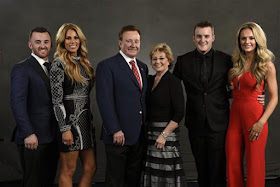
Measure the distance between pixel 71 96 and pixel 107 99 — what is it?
294 millimetres

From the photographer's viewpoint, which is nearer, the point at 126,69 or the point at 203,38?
the point at 126,69

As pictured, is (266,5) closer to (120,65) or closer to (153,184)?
(120,65)

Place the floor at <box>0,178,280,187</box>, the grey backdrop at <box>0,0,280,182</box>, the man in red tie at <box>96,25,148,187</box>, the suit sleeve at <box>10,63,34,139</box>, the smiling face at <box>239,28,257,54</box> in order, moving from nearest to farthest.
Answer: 1. the suit sleeve at <box>10,63,34,139</box>
2. the man in red tie at <box>96,25,148,187</box>
3. the smiling face at <box>239,28,257,54</box>
4. the floor at <box>0,178,280,187</box>
5. the grey backdrop at <box>0,0,280,182</box>

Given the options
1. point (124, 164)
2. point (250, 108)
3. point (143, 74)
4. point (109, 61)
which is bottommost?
point (124, 164)

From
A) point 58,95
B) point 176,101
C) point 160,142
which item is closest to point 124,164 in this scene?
point 160,142

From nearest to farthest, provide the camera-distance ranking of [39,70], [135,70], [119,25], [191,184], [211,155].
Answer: [39,70]
[135,70]
[211,155]
[191,184]
[119,25]

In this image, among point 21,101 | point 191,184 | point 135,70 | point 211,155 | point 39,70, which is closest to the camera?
point 21,101

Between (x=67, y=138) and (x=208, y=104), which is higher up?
(x=208, y=104)

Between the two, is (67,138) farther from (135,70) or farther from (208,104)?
(208,104)

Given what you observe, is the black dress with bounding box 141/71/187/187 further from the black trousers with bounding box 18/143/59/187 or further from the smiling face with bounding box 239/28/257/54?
the black trousers with bounding box 18/143/59/187

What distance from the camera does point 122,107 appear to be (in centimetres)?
286

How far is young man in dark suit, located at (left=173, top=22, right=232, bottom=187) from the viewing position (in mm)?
3010

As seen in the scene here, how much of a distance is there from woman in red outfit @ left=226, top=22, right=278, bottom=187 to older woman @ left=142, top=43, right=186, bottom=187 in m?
0.47

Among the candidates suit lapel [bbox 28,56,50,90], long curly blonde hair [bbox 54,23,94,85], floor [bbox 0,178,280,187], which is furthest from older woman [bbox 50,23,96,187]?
floor [bbox 0,178,280,187]
